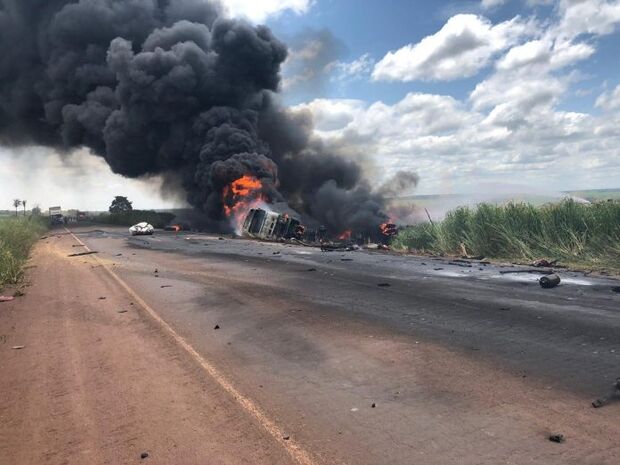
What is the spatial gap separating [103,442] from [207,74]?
152ft

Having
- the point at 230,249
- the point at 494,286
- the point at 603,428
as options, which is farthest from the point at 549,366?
the point at 230,249

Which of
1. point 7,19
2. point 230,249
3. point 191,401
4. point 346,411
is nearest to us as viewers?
point 346,411

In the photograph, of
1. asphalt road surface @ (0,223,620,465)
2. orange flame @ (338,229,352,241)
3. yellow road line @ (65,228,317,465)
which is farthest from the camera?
orange flame @ (338,229,352,241)

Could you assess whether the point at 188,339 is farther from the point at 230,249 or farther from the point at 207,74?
the point at 207,74

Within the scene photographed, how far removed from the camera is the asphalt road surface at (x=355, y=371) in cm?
449

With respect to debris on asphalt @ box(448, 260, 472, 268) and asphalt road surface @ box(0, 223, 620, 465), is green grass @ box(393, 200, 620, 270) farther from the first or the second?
asphalt road surface @ box(0, 223, 620, 465)

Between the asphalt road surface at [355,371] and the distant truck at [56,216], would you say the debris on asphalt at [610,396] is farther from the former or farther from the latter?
the distant truck at [56,216]

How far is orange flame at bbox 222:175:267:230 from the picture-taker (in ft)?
133

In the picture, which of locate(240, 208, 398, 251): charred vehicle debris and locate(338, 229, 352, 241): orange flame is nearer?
locate(240, 208, 398, 251): charred vehicle debris

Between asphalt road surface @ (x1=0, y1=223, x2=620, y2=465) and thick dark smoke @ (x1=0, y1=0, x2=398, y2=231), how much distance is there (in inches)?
1169

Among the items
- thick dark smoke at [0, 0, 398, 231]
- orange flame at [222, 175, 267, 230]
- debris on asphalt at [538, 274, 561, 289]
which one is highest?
thick dark smoke at [0, 0, 398, 231]

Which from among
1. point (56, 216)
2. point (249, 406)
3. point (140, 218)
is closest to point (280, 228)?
point (249, 406)

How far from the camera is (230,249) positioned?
26.3 meters

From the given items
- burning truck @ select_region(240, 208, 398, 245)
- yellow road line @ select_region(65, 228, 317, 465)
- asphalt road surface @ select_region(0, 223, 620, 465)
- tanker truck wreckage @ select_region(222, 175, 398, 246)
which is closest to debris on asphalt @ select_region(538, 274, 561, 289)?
asphalt road surface @ select_region(0, 223, 620, 465)
